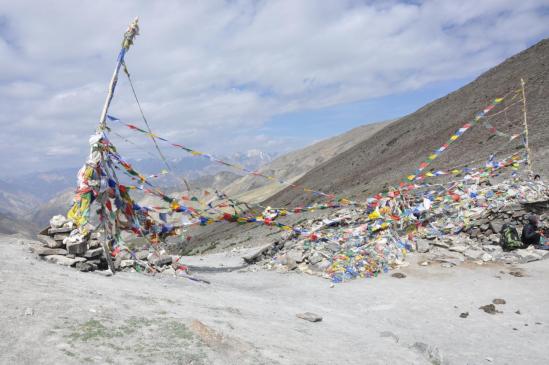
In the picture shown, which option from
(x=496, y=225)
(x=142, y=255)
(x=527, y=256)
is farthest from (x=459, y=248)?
(x=142, y=255)

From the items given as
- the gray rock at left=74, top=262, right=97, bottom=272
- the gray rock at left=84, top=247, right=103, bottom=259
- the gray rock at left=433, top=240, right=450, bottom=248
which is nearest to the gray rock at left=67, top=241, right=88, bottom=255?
the gray rock at left=84, top=247, right=103, bottom=259

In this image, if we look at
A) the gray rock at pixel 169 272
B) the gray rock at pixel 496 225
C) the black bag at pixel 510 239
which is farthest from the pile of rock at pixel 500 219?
the gray rock at pixel 169 272

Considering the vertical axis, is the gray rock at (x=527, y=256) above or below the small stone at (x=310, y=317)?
above

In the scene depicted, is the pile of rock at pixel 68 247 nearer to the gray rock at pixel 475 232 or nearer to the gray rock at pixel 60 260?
the gray rock at pixel 60 260

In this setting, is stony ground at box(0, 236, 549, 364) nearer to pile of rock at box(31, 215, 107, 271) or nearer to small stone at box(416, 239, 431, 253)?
pile of rock at box(31, 215, 107, 271)

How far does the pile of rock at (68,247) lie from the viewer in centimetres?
1078

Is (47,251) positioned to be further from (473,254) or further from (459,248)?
(473,254)

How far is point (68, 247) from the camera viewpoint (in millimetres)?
11016

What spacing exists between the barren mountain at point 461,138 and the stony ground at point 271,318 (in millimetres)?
11437

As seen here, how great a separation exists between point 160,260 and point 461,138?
33.6 meters

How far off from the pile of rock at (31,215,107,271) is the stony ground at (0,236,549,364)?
559 millimetres

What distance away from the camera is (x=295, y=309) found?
33.9ft

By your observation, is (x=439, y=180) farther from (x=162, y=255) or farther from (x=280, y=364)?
(x=280, y=364)

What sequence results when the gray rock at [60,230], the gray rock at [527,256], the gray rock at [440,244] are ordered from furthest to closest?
the gray rock at [440,244] → the gray rock at [527,256] → the gray rock at [60,230]
